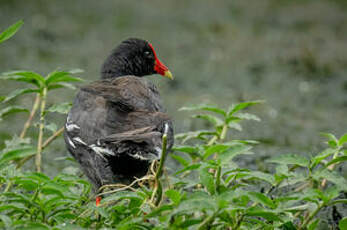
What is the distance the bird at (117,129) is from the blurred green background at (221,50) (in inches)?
98.0

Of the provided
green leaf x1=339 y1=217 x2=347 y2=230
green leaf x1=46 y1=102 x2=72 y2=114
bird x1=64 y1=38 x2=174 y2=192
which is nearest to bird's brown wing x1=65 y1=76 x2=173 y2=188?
bird x1=64 y1=38 x2=174 y2=192

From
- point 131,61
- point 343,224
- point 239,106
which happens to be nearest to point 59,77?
point 131,61

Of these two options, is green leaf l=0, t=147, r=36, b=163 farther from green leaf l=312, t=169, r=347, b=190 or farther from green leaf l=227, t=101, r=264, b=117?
green leaf l=312, t=169, r=347, b=190

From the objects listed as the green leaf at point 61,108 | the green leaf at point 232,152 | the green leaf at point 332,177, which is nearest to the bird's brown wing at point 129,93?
the green leaf at point 61,108

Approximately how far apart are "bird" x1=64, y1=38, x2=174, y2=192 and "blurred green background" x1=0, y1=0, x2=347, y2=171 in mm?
2490

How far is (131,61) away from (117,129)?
1.40 metres

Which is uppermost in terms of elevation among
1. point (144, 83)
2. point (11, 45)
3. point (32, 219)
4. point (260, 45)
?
point (260, 45)

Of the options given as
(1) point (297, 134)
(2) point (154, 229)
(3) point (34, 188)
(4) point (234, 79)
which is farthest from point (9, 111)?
(4) point (234, 79)

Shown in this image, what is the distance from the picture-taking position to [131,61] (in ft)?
14.1

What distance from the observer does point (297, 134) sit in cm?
583

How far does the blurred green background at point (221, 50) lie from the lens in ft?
20.9

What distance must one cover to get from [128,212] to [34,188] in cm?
45

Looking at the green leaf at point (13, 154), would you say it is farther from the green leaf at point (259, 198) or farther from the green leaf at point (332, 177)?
the green leaf at point (332, 177)

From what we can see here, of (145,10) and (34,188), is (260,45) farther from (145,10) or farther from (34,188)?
(34,188)
